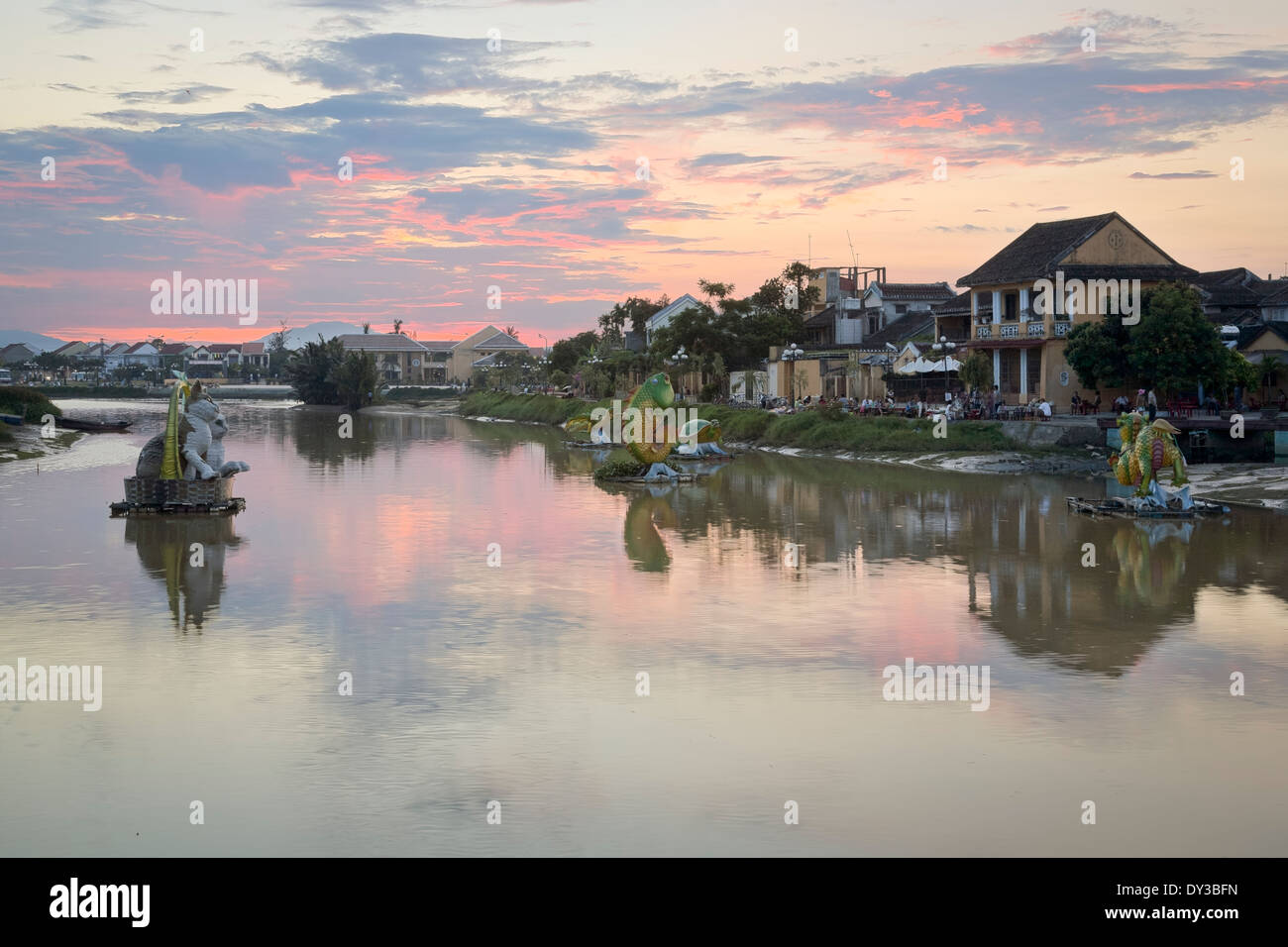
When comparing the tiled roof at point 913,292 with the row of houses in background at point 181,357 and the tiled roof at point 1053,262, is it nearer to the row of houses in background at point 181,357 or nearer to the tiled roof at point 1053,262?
the tiled roof at point 1053,262

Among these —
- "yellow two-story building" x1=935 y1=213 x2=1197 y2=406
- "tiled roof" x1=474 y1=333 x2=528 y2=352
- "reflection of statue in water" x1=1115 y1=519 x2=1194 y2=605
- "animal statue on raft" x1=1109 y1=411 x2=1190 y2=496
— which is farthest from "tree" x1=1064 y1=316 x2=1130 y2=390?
"tiled roof" x1=474 y1=333 x2=528 y2=352

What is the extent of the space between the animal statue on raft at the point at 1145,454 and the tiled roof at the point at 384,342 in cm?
12781

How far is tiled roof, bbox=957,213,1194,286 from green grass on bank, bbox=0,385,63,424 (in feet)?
131

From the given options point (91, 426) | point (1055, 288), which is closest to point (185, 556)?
point (1055, 288)

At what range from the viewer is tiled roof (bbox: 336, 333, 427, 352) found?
150m

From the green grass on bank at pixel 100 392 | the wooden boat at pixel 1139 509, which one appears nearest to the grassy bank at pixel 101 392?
the green grass on bank at pixel 100 392

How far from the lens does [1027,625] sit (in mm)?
17062

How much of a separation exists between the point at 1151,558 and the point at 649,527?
9.55 metres

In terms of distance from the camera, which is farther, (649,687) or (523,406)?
(523,406)

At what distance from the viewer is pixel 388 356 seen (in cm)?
15275

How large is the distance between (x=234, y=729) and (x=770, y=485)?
25.2 m

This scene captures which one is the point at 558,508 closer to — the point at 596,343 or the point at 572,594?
the point at 572,594

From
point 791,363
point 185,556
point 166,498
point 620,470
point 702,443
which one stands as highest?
point 791,363

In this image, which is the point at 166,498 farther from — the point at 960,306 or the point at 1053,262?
Result: the point at 960,306
